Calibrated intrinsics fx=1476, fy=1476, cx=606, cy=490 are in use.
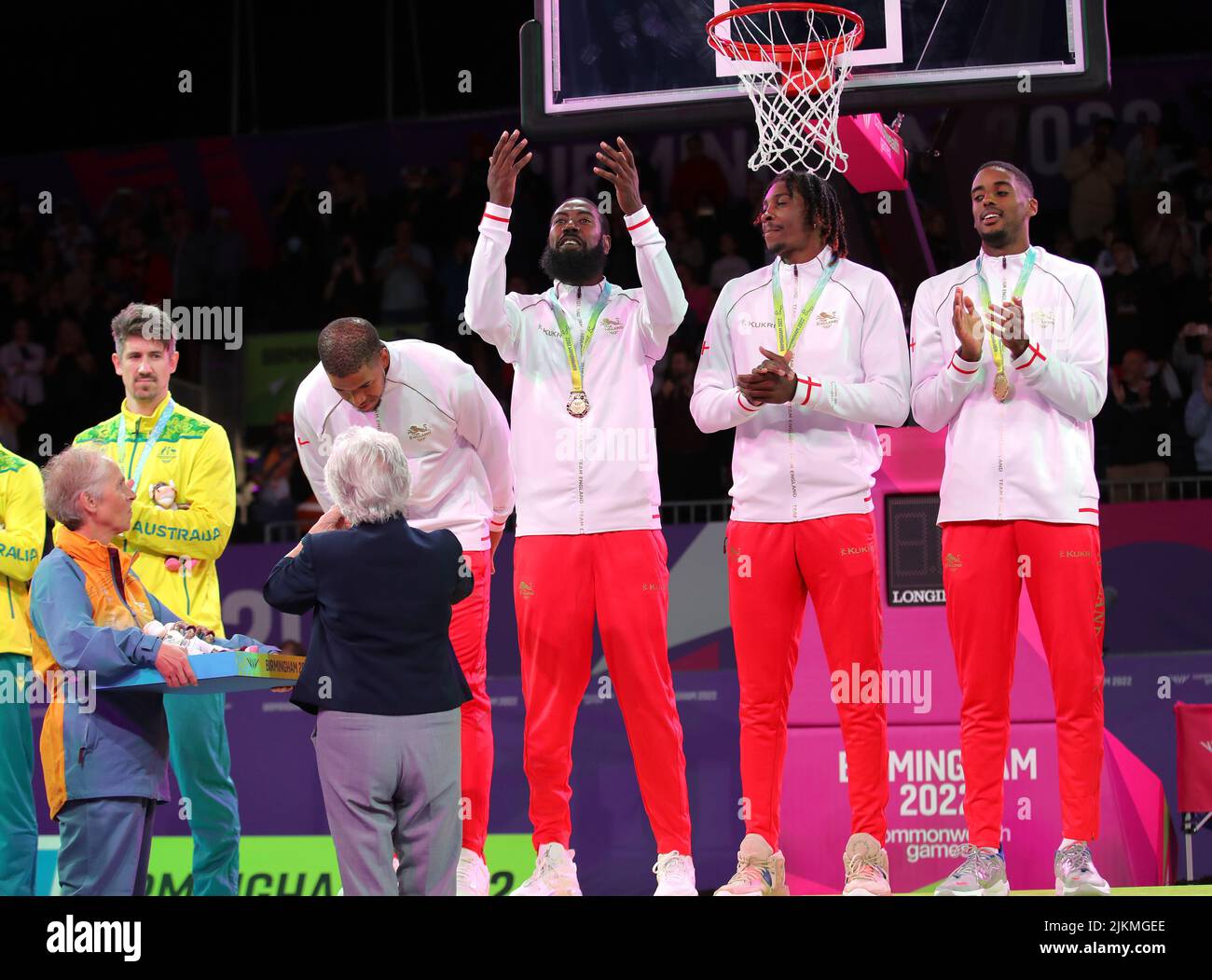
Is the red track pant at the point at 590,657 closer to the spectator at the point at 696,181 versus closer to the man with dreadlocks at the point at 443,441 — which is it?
the man with dreadlocks at the point at 443,441

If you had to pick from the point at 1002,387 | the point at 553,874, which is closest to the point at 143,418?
the point at 553,874

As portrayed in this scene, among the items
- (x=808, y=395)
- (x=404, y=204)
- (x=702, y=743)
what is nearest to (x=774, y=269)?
(x=808, y=395)

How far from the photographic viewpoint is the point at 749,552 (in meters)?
4.76

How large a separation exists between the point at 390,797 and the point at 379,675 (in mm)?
339

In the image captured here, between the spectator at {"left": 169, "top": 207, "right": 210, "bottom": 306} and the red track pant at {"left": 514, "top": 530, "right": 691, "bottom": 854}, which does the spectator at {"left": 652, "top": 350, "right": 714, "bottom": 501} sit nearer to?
the red track pant at {"left": 514, "top": 530, "right": 691, "bottom": 854}

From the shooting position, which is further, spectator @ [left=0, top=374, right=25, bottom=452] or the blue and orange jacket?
spectator @ [left=0, top=374, right=25, bottom=452]

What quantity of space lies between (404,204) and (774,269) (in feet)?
21.9

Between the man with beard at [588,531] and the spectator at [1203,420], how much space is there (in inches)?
193

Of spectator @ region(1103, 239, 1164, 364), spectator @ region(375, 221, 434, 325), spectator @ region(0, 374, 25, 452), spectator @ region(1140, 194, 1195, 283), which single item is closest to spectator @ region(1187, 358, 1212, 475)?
spectator @ region(1103, 239, 1164, 364)

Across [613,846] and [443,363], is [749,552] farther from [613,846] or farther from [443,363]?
[613,846]

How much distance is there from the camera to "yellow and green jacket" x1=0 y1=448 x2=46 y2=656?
554 cm

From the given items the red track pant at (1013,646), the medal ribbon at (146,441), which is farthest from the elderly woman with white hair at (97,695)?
the red track pant at (1013,646)

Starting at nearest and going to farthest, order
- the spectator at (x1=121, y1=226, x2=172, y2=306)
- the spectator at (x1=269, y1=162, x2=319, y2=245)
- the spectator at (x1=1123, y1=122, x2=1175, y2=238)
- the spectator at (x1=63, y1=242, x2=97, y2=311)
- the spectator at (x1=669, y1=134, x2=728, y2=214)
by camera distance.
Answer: the spectator at (x1=1123, y1=122, x2=1175, y2=238) → the spectator at (x1=669, y1=134, x2=728, y2=214) → the spectator at (x1=269, y1=162, x2=319, y2=245) → the spectator at (x1=121, y1=226, x2=172, y2=306) → the spectator at (x1=63, y1=242, x2=97, y2=311)

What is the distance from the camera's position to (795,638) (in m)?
4.78
